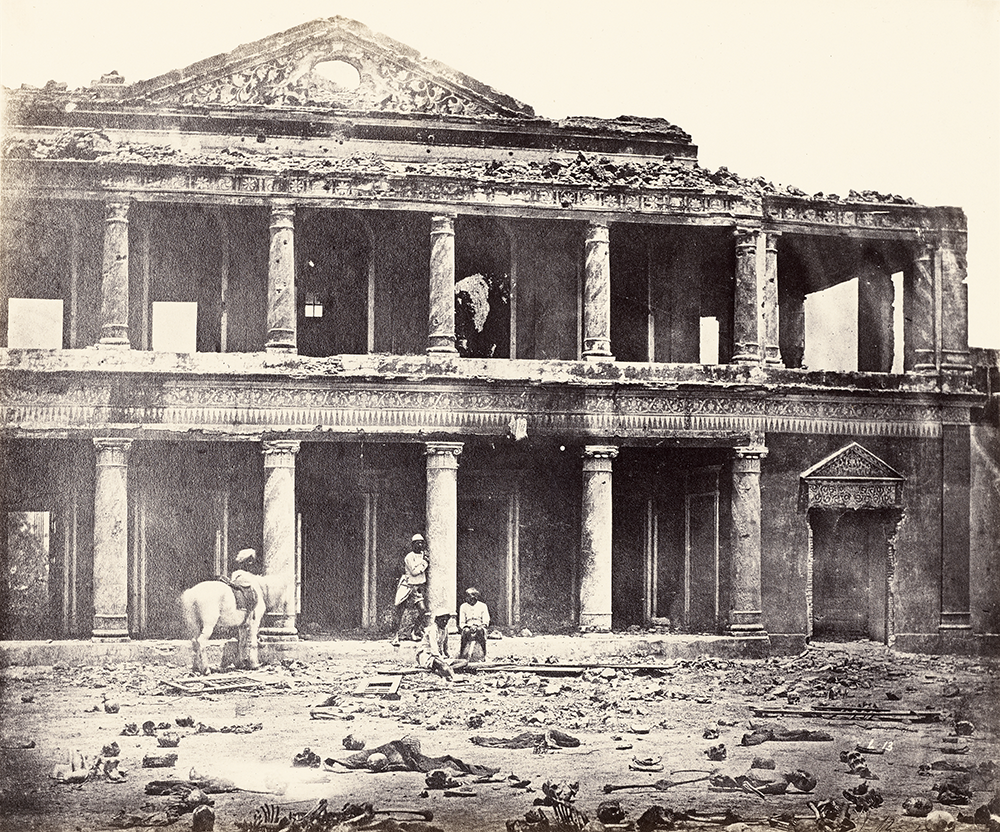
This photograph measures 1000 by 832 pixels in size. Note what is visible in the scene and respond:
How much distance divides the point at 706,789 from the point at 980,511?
7.49m

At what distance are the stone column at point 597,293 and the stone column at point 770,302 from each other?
8.37 feet

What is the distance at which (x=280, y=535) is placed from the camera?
1909 cm

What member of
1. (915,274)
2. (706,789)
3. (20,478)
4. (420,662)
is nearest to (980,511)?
(915,274)

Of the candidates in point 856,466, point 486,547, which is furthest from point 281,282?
point 856,466

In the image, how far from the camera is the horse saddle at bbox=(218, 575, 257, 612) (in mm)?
17891

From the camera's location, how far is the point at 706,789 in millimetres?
14836

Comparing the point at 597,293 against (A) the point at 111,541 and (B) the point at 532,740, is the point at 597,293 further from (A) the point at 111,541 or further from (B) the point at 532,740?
(A) the point at 111,541

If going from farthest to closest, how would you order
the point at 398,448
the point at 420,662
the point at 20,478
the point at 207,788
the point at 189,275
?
the point at 398,448 < the point at 189,275 < the point at 420,662 < the point at 20,478 < the point at 207,788

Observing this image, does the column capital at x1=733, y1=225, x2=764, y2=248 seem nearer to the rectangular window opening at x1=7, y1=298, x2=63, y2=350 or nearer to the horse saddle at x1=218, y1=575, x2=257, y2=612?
the horse saddle at x1=218, y1=575, x2=257, y2=612

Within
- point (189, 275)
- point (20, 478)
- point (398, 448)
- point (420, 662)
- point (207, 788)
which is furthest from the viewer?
point (398, 448)

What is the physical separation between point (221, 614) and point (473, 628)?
3506 millimetres

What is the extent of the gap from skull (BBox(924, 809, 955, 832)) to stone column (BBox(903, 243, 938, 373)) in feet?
25.3

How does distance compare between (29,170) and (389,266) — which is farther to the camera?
(389,266)

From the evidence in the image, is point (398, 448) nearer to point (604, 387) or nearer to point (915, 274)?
point (604, 387)
